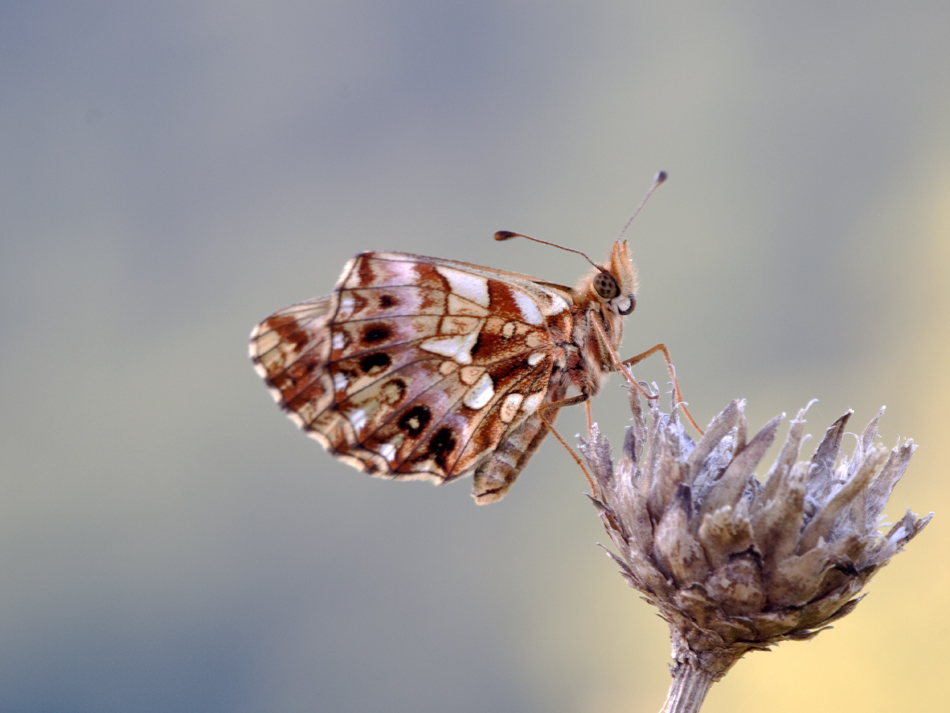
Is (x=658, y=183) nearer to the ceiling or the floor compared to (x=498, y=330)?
nearer to the ceiling

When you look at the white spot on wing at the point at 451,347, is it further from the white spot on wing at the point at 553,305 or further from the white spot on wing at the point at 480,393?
the white spot on wing at the point at 553,305

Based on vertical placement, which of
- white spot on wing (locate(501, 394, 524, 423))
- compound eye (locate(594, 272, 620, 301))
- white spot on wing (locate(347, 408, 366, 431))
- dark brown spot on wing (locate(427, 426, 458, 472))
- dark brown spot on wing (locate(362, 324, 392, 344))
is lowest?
dark brown spot on wing (locate(427, 426, 458, 472))

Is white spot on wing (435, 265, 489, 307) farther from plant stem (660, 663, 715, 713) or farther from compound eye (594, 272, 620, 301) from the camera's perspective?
plant stem (660, 663, 715, 713)

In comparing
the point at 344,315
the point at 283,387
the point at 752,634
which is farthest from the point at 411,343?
the point at 752,634

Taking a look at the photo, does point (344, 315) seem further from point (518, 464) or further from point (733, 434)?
point (733, 434)

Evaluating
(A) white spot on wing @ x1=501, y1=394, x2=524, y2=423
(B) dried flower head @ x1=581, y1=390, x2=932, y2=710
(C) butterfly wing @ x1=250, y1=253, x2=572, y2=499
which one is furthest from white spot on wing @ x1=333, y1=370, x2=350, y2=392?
(B) dried flower head @ x1=581, y1=390, x2=932, y2=710

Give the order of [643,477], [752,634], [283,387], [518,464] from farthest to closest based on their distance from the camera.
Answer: [518,464] → [283,387] → [643,477] → [752,634]
